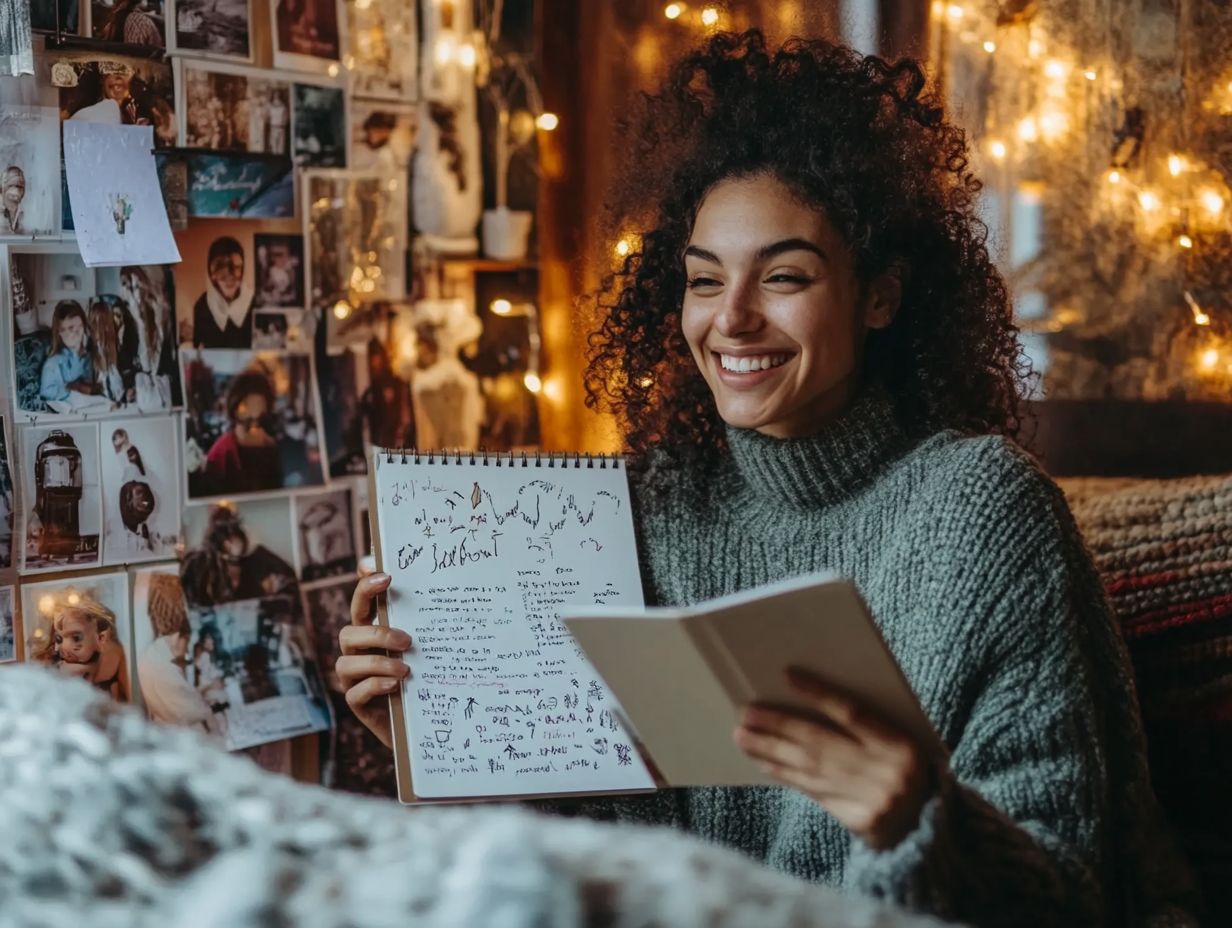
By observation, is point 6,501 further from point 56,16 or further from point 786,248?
point 786,248

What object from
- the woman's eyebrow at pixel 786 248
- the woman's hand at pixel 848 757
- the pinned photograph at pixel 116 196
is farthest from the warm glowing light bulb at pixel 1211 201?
the pinned photograph at pixel 116 196

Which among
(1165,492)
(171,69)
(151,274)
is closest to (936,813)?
(1165,492)

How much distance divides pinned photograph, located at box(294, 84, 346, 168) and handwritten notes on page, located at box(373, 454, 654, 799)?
0.82m

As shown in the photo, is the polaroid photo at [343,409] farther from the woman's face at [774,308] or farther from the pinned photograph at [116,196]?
the woman's face at [774,308]

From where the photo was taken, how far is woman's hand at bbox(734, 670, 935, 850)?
985 millimetres

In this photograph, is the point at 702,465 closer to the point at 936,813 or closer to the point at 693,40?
the point at 936,813

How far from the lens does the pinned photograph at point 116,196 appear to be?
1.71 meters

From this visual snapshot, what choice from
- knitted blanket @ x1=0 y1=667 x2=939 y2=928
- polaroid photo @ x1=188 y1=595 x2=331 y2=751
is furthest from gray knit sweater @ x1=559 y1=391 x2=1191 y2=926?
polaroid photo @ x1=188 y1=595 x2=331 y2=751

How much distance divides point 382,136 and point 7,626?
3.30 feet

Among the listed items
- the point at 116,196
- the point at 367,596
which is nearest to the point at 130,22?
the point at 116,196

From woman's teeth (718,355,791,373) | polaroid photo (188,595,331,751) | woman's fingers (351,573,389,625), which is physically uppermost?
woman's teeth (718,355,791,373)

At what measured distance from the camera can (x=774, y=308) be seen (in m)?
1.43

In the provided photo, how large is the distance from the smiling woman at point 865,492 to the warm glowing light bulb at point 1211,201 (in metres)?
0.50

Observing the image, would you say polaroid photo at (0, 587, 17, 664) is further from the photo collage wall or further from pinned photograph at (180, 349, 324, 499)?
pinned photograph at (180, 349, 324, 499)
